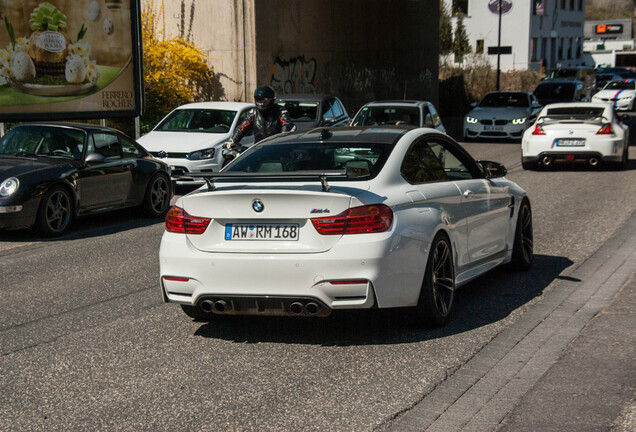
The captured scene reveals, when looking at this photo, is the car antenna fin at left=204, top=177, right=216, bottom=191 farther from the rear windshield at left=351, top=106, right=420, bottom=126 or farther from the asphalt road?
the rear windshield at left=351, top=106, right=420, bottom=126

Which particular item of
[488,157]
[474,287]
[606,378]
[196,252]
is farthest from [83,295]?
[488,157]

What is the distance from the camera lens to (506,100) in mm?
29125

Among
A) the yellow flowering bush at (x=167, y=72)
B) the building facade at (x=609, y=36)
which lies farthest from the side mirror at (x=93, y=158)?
the building facade at (x=609, y=36)

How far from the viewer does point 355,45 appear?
36250 millimetres

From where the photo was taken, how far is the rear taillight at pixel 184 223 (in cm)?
629

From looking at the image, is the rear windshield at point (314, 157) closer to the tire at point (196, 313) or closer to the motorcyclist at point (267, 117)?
the tire at point (196, 313)

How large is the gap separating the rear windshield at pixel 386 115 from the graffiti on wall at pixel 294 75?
970 centimetres

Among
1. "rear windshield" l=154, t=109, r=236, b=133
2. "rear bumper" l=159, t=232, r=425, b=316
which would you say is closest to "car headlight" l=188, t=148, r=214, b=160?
"rear windshield" l=154, t=109, r=236, b=133

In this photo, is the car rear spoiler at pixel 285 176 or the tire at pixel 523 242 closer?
the car rear spoiler at pixel 285 176

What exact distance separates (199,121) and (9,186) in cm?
767

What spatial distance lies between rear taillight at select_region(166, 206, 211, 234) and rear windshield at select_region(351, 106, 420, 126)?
13421mm

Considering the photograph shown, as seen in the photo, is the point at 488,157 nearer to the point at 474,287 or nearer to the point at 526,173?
the point at 526,173

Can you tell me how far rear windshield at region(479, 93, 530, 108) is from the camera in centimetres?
2902

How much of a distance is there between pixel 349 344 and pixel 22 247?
6.04 meters
